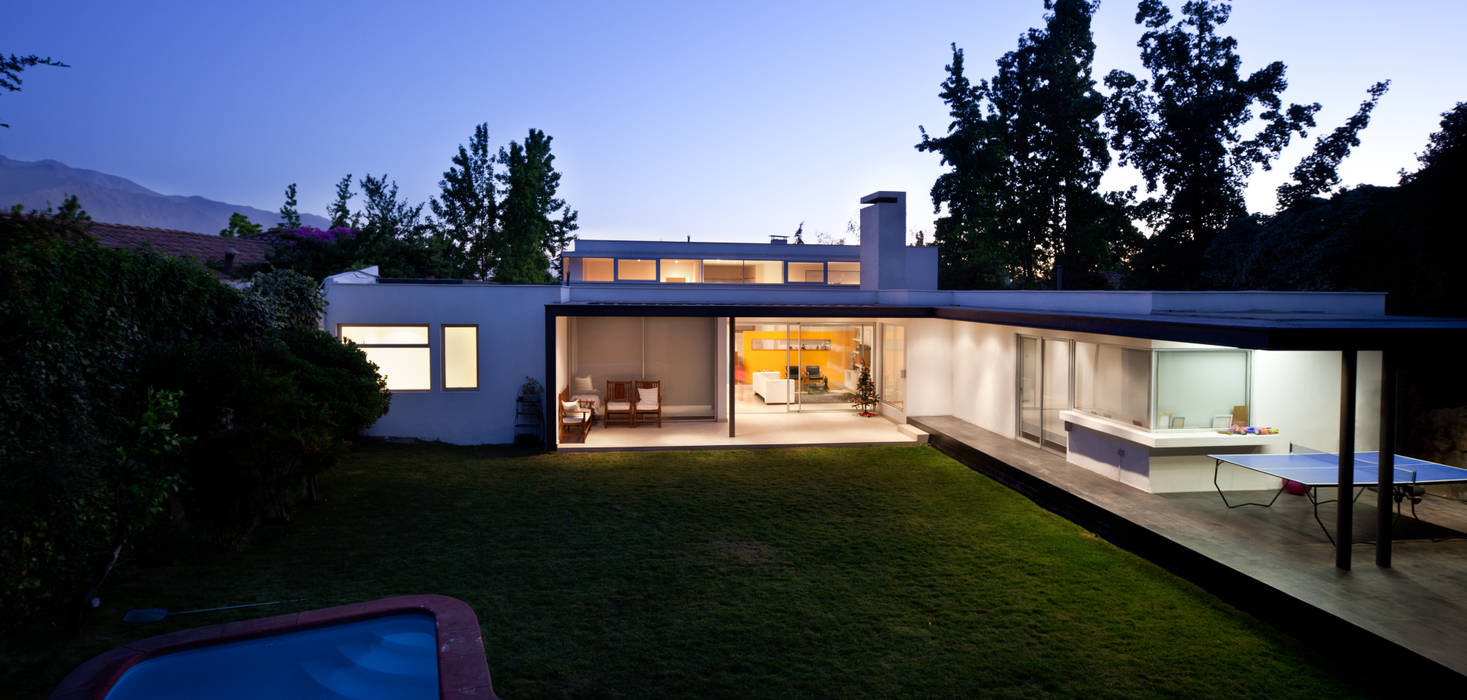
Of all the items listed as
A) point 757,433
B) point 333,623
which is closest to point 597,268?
point 757,433

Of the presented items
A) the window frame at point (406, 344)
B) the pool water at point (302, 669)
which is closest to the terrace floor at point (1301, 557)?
the pool water at point (302, 669)

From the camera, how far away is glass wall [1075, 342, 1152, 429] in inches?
338

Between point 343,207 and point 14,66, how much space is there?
28270 mm

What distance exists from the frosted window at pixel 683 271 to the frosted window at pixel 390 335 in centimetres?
869

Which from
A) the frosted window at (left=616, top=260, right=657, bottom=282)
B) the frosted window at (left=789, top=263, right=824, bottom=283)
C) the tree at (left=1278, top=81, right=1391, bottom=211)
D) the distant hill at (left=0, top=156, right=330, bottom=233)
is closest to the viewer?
the frosted window at (left=616, top=260, right=657, bottom=282)

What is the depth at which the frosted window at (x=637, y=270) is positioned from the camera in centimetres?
2025

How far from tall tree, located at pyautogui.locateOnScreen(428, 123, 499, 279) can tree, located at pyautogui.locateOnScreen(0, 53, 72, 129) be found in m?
28.5

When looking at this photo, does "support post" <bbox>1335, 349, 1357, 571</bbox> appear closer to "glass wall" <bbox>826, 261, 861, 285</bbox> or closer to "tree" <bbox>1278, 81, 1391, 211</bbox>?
"glass wall" <bbox>826, 261, 861, 285</bbox>

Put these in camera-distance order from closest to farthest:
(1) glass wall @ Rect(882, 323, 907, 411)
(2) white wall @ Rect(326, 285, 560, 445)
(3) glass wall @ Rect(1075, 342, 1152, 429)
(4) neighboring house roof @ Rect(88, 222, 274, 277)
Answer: (3) glass wall @ Rect(1075, 342, 1152, 429) < (2) white wall @ Rect(326, 285, 560, 445) < (4) neighboring house roof @ Rect(88, 222, 274, 277) < (1) glass wall @ Rect(882, 323, 907, 411)

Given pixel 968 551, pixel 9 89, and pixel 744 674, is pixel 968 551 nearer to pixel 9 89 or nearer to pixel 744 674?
pixel 744 674

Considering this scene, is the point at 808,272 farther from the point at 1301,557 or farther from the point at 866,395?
the point at 1301,557

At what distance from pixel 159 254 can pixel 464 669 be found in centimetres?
558

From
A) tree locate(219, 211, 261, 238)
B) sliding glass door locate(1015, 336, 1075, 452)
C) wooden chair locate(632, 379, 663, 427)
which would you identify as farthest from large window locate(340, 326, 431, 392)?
tree locate(219, 211, 261, 238)

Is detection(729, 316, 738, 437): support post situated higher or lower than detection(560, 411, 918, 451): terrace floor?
higher
